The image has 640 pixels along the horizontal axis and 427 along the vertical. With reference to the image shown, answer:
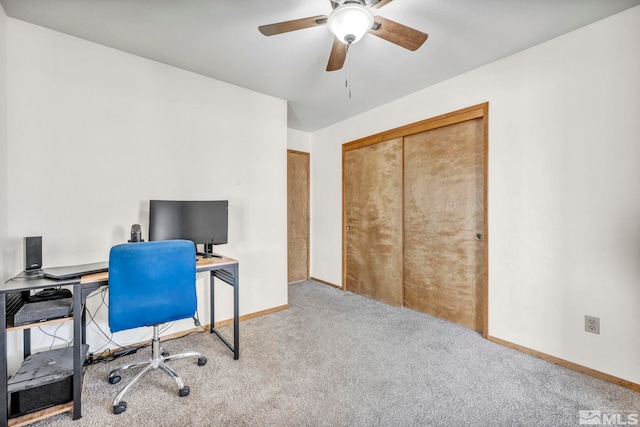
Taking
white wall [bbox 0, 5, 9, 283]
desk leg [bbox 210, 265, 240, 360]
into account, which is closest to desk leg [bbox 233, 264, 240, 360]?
desk leg [bbox 210, 265, 240, 360]

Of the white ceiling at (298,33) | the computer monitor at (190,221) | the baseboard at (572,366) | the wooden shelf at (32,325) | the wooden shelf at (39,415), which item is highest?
the white ceiling at (298,33)

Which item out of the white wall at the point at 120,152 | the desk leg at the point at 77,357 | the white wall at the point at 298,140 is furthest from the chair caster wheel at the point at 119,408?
the white wall at the point at 298,140

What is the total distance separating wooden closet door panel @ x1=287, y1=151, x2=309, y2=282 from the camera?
4.42 m

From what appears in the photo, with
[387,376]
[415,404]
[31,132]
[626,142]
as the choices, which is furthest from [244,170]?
[626,142]

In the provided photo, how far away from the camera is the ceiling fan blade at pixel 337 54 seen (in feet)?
5.80

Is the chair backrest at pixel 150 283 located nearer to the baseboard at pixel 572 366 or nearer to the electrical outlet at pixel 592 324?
the baseboard at pixel 572 366

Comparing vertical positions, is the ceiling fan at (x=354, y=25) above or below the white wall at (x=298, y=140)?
below

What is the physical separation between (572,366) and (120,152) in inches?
156

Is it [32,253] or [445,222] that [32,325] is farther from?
[445,222]

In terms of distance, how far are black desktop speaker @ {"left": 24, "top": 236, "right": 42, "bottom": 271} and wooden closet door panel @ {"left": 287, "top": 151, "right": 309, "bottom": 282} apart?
2883 mm

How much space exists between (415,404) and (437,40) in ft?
8.53

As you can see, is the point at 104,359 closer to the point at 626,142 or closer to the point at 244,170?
the point at 244,170

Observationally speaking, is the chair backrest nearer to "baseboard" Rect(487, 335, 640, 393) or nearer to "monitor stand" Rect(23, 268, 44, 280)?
"monitor stand" Rect(23, 268, 44, 280)

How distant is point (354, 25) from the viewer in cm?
149
